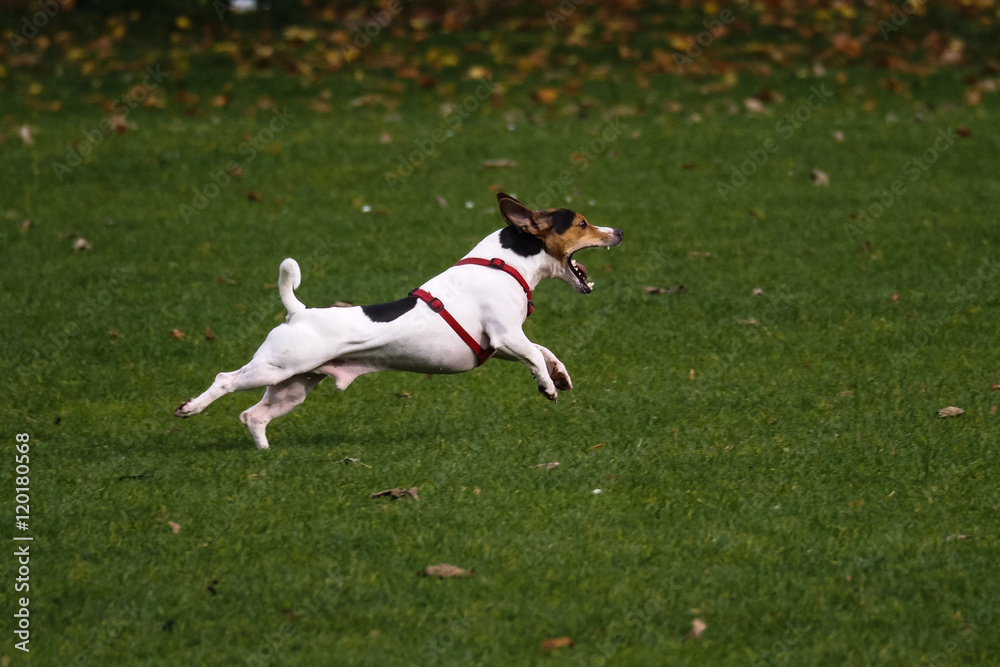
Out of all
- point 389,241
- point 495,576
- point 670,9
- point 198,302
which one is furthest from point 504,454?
point 670,9

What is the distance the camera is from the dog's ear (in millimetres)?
6848

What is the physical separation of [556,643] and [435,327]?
93.2 inches

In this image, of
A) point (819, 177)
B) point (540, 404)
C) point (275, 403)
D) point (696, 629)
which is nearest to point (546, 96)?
point (819, 177)

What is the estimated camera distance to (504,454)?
6.95m

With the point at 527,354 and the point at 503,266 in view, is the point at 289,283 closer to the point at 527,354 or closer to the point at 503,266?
the point at 503,266

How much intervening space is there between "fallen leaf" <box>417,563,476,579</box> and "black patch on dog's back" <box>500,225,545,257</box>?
2.19 m

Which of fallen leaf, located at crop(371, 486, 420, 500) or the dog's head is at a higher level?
the dog's head

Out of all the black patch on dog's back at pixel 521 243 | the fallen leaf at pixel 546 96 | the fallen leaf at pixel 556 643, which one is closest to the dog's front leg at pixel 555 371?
the black patch on dog's back at pixel 521 243

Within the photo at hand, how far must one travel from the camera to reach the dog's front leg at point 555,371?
23.2 feet

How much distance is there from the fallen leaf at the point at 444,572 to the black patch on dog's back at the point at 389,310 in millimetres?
1720

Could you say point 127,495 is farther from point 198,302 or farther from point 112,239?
point 112,239

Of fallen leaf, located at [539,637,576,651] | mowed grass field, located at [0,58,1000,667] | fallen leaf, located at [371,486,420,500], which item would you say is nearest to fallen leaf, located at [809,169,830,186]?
mowed grass field, located at [0,58,1000,667]

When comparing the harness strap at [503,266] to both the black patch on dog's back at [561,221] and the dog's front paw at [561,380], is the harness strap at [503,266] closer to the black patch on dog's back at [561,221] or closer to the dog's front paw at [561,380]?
the black patch on dog's back at [561,221]

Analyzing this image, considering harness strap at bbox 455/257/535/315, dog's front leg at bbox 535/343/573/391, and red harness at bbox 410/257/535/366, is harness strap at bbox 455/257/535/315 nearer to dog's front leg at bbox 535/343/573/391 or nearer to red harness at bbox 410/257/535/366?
red harness at bbox 410/257/535/366
